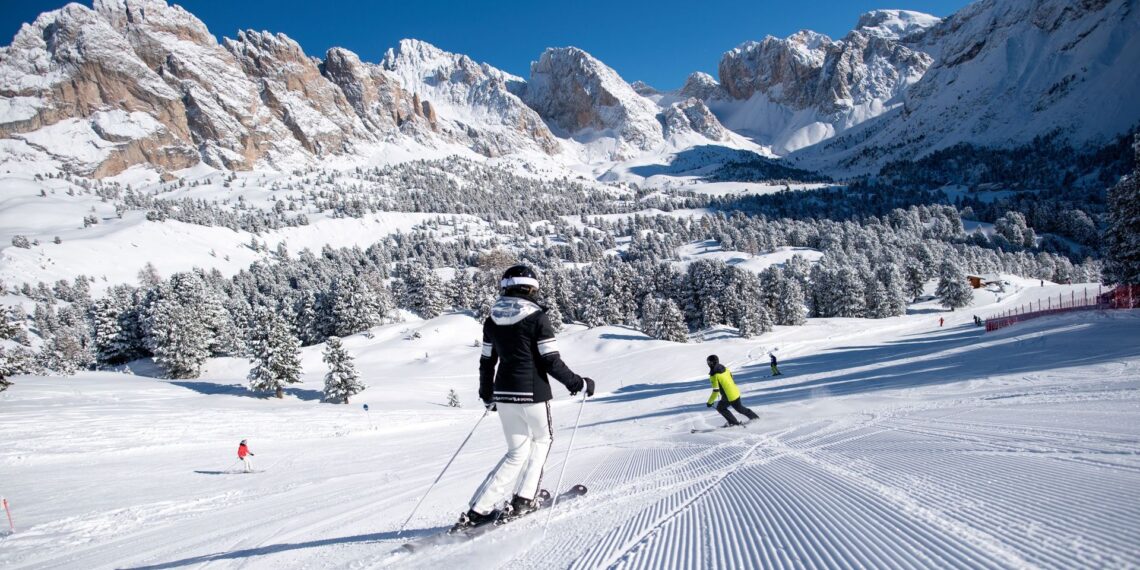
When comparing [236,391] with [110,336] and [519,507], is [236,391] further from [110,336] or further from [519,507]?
[519,507]

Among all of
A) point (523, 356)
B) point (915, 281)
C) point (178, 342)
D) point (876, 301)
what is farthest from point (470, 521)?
point (915, 281)

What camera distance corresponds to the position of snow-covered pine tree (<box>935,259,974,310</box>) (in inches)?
2638

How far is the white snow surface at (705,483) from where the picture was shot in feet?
10.3

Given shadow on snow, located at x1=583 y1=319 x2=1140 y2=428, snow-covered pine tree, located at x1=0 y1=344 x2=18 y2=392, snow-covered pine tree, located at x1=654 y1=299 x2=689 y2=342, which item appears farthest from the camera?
snow-covered pine tree, located at x1=654 y1=299 x2=689 y2=342

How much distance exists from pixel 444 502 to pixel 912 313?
80.8 meters

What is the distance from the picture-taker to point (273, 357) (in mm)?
33656

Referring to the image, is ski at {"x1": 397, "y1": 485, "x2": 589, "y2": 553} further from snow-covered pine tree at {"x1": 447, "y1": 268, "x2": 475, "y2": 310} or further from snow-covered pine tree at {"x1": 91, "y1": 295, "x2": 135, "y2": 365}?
snow-covered pine tree at {"x1": 447, "y1": 268, "x2": 475, "y2": 310}

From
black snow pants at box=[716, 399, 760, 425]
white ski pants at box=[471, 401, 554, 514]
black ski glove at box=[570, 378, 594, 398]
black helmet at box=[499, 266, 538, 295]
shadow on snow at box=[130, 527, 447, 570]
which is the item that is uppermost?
black helmet at box=[499, 266, 538, 295]

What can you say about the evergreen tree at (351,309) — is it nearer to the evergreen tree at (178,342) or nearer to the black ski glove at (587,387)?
the evergreen tree at (178,342)

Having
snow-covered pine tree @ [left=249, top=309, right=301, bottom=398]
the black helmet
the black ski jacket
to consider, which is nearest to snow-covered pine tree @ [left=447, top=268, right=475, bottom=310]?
snow-covered pine tree @ [left=249, top=309, right=301, bottom=398]

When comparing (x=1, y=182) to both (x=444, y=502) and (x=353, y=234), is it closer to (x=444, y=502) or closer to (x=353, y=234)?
(x=353, y=234)

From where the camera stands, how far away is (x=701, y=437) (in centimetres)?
951

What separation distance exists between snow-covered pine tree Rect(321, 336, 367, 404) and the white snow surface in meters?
13.3

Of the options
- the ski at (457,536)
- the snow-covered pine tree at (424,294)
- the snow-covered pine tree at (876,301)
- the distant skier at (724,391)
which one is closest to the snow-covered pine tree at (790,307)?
the snow-covered pine tree at (876,301)
